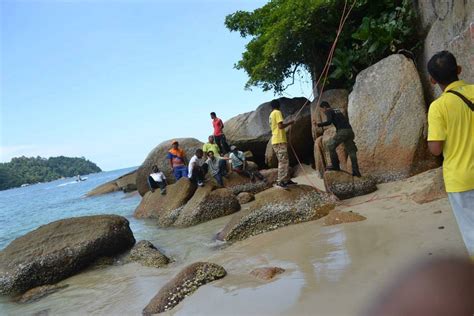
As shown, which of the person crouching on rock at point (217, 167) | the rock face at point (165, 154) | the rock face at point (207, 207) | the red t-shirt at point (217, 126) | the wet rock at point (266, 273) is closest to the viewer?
the wet rock at point (266, 273)

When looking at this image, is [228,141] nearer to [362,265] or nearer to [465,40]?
[465,40]

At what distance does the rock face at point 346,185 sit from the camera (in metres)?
7.93

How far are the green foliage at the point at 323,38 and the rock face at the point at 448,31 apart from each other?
2.08 feet

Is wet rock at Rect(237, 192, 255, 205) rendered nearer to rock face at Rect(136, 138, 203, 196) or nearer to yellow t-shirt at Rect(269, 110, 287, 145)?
yellow t-shirt at Rect(269, 110, 287, 145)

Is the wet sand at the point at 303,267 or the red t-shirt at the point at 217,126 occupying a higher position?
the red t-shirt at the point at 217,126

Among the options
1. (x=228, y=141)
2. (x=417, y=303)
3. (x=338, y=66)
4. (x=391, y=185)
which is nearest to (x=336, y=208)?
(x=391, y=185)

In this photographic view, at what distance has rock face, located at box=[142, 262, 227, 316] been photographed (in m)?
4.38

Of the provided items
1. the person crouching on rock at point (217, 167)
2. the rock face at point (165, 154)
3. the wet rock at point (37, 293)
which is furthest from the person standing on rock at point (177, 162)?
the wet rock at point (37, 293)

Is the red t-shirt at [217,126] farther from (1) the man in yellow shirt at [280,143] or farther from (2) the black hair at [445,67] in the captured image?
(2) the black hair at [445,67]

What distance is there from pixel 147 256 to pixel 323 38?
885 cm

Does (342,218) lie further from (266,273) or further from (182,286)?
(182,286)

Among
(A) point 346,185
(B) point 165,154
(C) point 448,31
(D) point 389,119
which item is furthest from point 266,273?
(B) point 165,154

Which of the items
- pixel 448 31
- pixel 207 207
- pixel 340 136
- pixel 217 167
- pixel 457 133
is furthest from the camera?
pixel 217 167

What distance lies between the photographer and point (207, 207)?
31.7 feet
